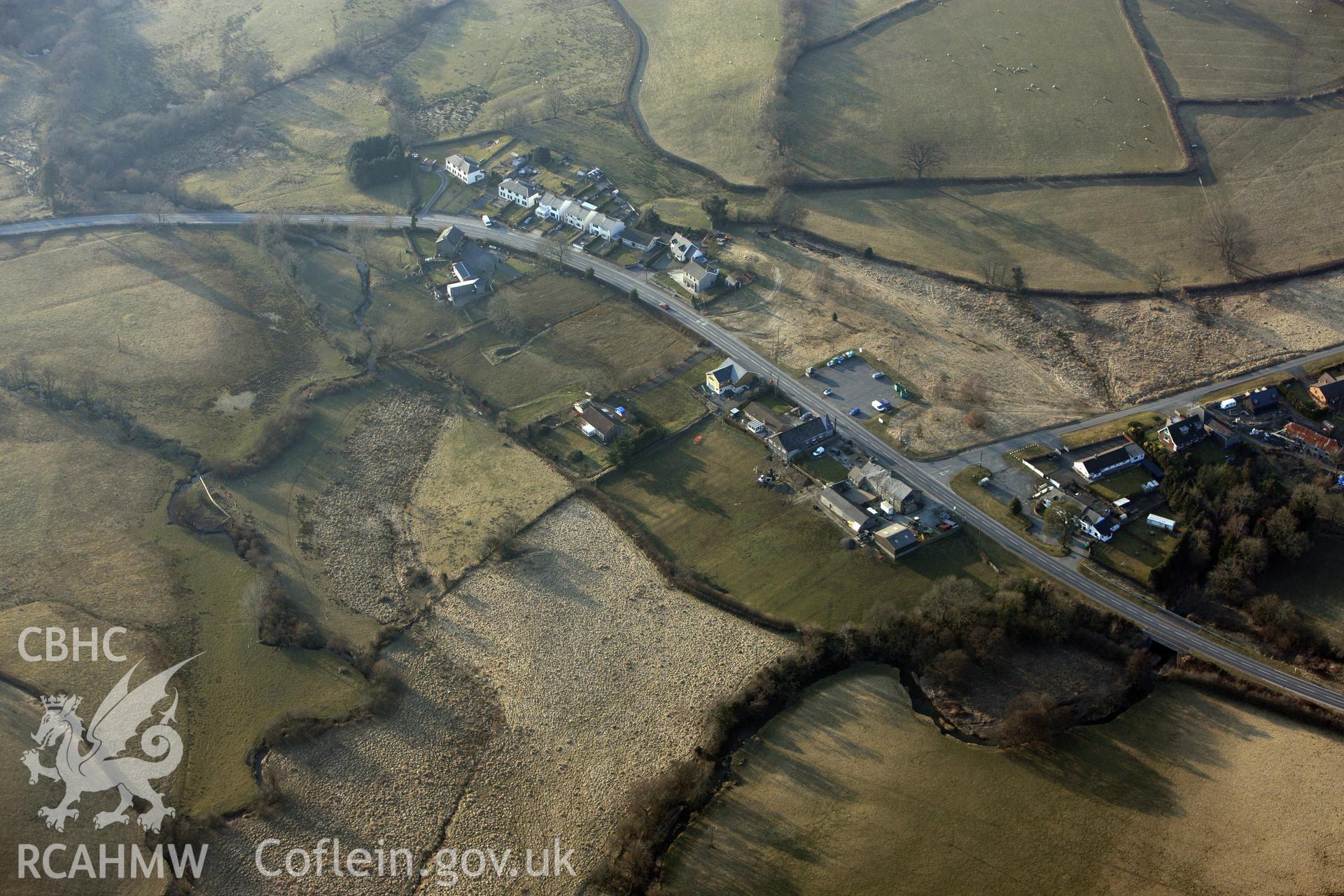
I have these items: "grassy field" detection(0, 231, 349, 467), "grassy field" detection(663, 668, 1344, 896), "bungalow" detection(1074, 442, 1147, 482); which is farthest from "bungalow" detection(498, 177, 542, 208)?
"grassy field" detection(663, 668, 1344, 896)

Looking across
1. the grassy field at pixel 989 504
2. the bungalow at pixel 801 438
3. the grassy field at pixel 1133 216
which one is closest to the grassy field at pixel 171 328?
the bungalow at pixel 801 438

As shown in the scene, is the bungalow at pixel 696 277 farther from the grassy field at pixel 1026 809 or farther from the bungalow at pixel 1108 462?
the grassy field at pixel 1026 809

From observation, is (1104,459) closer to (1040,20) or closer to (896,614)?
(896,614)

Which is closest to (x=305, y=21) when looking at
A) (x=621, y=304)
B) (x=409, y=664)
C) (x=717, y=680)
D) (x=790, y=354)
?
(x=621, y=304)

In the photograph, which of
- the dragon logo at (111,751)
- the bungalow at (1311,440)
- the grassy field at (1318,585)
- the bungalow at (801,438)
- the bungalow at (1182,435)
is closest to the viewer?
the dragon logo at (111,751)

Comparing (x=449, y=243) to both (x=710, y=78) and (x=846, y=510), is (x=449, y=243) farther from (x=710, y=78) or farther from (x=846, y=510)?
(x=846, y=510)

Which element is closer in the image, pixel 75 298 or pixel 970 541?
pixel 970 541

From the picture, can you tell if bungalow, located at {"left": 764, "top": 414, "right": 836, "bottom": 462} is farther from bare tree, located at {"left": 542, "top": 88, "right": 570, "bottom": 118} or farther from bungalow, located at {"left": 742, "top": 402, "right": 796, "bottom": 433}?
bare tree, located at {"left": 542, "top": 88, "right": 570, "bottom": 118}
